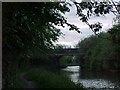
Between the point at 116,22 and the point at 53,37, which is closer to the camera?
the point at 116,22

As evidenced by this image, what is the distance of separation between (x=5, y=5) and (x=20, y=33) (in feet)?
4.69

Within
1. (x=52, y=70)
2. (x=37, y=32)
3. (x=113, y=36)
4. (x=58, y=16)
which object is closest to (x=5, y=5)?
(x=58, y=16)

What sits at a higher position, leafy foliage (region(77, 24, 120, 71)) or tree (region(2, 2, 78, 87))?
tree (region(2, 2, 78, 87))

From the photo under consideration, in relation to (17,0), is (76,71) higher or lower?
lower

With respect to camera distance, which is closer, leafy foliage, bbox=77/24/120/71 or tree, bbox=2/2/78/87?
tree, bbox=2/2/78/87

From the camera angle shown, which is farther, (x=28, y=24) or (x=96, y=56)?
(x=96, y=56)

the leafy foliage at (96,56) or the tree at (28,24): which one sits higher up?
the tree at (28,24)

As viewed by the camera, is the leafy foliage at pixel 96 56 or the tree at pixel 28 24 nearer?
the tree at pixel 28 24

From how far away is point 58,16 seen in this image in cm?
388

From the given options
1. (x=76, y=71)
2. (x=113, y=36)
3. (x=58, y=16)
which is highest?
(x=58, y=16)

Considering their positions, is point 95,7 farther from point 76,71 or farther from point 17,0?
point 76,71

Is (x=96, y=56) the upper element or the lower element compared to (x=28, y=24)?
lower

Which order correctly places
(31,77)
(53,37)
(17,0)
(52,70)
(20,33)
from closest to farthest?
1. (17,0)
2. (20,33)
3. (53,37)
4. (31,77)
5. (52,70)

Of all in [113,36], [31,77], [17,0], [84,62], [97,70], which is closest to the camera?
[17,0]
